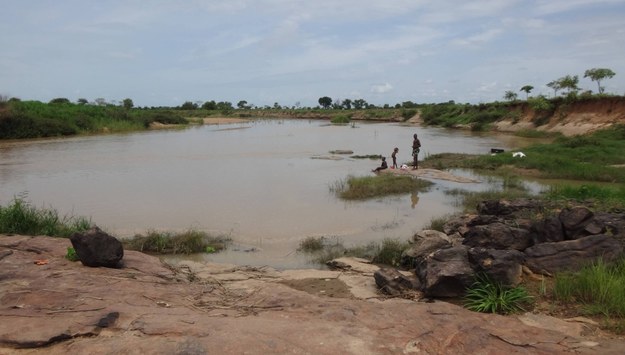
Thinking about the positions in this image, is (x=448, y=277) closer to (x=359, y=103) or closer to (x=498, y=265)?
(x=498, y=265)

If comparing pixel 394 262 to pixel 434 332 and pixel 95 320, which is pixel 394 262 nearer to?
pixel 434 332

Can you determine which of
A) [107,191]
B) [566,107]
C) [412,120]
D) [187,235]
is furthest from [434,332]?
[412,120]

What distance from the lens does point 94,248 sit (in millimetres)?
6539

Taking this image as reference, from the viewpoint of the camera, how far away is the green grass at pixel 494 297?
549 centimetres

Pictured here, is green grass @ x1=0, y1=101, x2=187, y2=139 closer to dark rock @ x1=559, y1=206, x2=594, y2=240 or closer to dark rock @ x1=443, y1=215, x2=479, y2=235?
dark rock @ x1=443, y1=215, x2=479, y2=235

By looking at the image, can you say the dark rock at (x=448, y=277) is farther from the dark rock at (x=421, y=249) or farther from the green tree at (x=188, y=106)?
the green tree at (x=188, y=106)

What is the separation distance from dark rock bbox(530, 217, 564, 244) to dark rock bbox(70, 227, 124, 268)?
21.8ft

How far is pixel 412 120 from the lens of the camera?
7225 cm

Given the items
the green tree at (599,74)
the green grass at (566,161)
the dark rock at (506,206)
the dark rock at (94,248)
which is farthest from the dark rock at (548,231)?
the green tree at (599,74)

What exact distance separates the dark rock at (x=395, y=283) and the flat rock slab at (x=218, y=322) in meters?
0.43

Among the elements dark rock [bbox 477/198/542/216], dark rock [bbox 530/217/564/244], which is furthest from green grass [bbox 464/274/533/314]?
dark rock [bbox 477/198/542/216]

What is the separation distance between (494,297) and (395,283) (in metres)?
1.42

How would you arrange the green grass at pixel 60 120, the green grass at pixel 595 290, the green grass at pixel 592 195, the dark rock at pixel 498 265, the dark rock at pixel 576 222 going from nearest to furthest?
1. the green grass at pixel 595 290
2. the dark rock at pixel 498 265
3. the dark rock at pixel 576 222
4. the green grass at pixel 592 195
5. the green grass at pixel 60 120

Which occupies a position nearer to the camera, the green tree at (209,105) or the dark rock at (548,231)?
the dark rock at (548,231)
